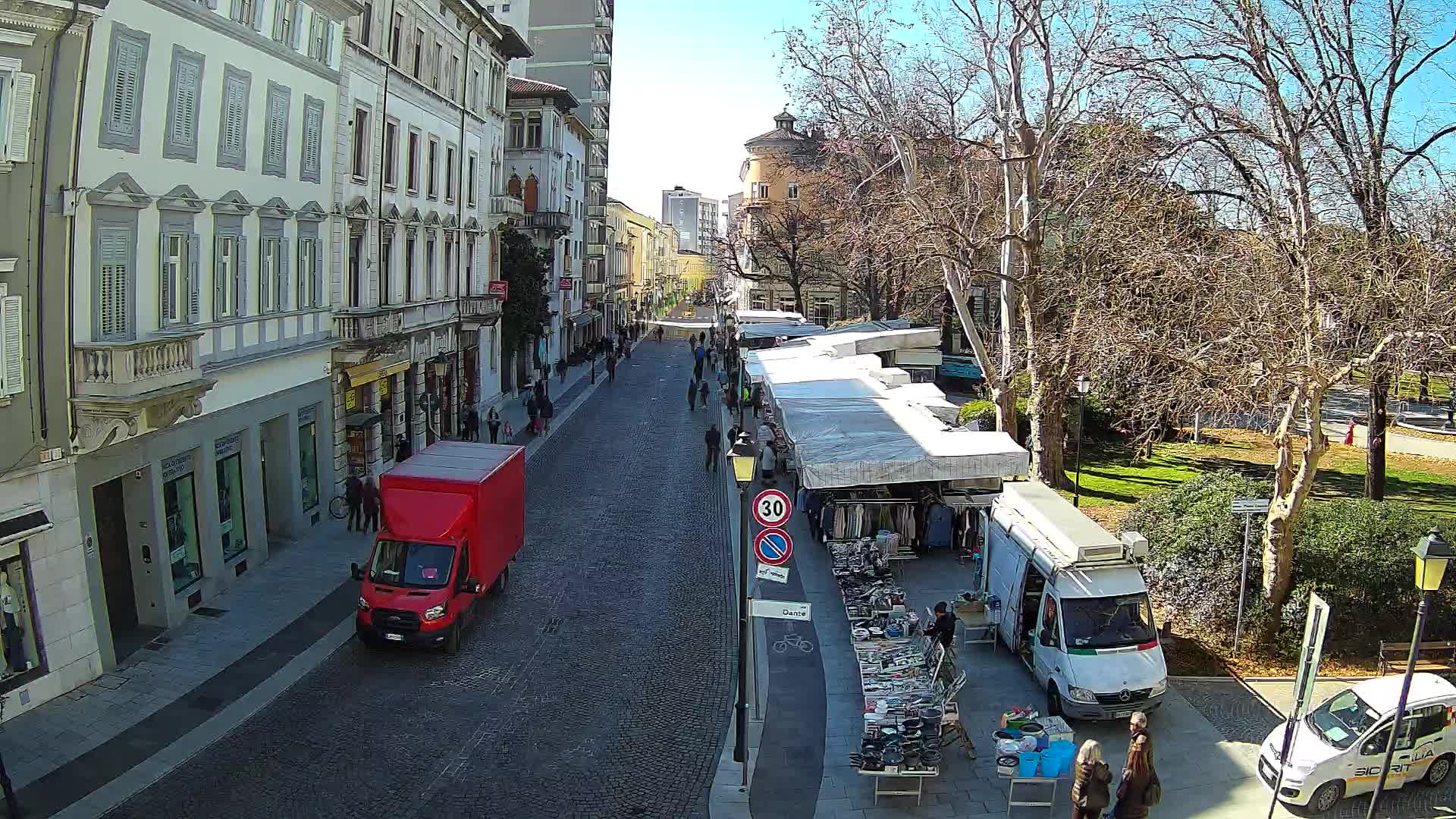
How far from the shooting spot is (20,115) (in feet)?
42.9

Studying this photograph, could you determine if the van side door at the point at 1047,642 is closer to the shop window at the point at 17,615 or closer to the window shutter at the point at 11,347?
the shop window at the point at 17,615

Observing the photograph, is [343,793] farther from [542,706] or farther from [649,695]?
[649,695]

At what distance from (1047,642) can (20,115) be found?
47.6ft

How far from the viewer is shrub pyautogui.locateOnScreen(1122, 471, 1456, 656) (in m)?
15.8

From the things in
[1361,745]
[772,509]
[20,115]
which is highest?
[20,115]

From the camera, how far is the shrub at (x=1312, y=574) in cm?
1577

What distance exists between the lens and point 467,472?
17.2m

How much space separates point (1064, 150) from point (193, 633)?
25727mm

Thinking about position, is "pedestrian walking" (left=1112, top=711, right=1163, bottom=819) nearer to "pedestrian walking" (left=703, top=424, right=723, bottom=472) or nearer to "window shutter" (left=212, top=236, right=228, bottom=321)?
"window shutter" (left=212, top=236, right=228, bottom=321)

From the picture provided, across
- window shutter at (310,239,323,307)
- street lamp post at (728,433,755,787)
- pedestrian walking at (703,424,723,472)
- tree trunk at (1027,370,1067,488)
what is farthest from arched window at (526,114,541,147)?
street lamp post at (728,433,755,787)

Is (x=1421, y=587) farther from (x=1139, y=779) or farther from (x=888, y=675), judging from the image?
(x=888, y=675)

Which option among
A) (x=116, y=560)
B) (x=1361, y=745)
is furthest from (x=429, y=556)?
(x=1361, y=745)

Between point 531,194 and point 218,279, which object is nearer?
point 218,279

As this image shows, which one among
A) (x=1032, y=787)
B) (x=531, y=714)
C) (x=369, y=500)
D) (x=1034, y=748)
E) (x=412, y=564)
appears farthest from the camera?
(x=369, y=500)
